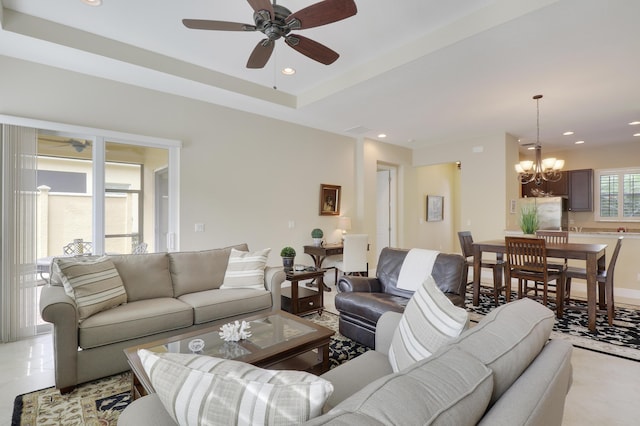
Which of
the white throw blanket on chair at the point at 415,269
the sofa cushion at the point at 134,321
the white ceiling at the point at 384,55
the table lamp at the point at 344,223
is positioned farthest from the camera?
the table lamp at the point at 344,223

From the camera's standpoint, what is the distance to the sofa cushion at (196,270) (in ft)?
10.5

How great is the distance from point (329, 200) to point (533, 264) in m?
3.31

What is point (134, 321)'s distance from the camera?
246 cm

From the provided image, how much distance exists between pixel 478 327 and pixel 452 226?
8237 mm

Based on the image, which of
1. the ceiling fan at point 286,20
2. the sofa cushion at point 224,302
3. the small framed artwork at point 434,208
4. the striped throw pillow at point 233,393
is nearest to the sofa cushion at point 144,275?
the sofa cushion at point 224,302

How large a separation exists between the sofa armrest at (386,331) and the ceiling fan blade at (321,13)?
6.32 ft

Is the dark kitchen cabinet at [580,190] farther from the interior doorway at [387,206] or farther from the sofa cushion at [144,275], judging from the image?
the sofa cushion at [144,275]

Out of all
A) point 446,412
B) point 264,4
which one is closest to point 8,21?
point 264,4

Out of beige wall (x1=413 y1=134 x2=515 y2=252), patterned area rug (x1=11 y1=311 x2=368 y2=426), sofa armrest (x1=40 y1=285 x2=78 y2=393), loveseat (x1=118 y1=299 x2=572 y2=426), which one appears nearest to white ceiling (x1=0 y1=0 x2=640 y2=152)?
beige wall (x1=413 y1=134 x2=515 y2=252)

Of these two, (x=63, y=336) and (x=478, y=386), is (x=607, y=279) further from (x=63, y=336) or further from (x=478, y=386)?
(x=63, y=336)

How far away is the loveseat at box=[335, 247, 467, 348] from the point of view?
278 cm

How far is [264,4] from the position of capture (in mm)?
1986

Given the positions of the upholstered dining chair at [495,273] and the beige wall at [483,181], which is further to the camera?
the beige wall at [483,181]

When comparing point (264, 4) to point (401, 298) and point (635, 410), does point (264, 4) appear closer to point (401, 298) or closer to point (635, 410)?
point (401, 298)
